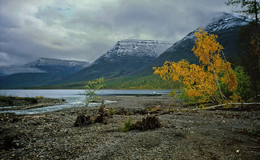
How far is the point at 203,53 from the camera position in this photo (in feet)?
70.6

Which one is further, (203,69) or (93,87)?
(203,69)

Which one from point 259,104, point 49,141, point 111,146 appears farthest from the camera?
point 259,104

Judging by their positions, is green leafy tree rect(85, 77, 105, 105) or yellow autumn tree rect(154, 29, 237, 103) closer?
green leafy tree rect(85, 77, 105, 105)

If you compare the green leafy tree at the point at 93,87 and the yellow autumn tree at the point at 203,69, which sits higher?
the yellow autumn tree at the point at 203,69

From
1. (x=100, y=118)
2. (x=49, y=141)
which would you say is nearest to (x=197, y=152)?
(x=49, y=141)

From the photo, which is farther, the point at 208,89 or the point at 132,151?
the point at 208,89

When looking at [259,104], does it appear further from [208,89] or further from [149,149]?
[149,149]

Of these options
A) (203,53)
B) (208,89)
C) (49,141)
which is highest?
(203,53)

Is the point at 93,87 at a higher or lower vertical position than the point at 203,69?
lower

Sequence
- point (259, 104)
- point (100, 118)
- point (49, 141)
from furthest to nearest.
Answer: point (259, 104) → point (100, 118) → point (49, 141)

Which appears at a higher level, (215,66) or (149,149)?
(215,66)

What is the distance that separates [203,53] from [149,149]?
56.6ft

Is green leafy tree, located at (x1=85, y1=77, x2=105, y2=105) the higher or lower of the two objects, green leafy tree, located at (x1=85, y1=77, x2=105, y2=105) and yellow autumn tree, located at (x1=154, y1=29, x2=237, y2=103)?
the lower

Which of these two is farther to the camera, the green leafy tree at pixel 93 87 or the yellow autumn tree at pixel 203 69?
the yellow autumn tree at pixel 203 69
